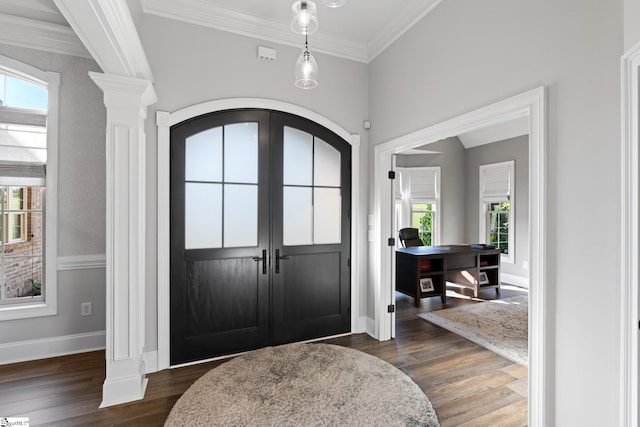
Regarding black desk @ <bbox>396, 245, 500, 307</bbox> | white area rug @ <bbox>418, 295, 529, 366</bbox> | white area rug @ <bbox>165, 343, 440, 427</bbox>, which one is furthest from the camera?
black desk @ <bbox>396, 245, 500, 307</bbox>

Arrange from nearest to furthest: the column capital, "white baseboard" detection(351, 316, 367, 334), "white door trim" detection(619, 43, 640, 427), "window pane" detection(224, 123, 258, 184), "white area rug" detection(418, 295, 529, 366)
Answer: "white door trim" detection(619, 43, 640, 427) < the column capital < "window pane" detection(224, 123, 258, 184) < "white area rug" detection(418, 295, 529, 366) < "white baseboard" detection(351, 316, 367, 334)

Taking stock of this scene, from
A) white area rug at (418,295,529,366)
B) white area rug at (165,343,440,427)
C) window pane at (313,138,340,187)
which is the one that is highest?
window pane at (313,138,340,187)

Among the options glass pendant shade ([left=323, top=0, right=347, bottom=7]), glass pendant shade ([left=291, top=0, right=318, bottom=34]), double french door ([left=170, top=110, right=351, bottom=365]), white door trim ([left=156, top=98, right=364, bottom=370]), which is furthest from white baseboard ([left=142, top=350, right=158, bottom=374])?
glass pendant shade ([left=323, top=0, right=347, bottom=7])

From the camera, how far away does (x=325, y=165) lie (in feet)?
11.3

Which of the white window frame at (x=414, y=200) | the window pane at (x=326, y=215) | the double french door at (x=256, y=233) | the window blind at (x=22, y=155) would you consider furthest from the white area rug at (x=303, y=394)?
the white window frame at (x=414, y=200)

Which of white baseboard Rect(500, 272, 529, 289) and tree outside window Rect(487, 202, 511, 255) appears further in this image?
tree outside window Rect(487, 202, 511, 255)

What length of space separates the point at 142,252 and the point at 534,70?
294cm

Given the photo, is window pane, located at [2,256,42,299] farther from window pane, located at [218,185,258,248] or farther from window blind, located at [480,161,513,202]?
window blind, located at [480,161,513,202]

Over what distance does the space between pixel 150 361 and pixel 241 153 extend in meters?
2.05

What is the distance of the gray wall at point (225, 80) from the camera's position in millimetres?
2725

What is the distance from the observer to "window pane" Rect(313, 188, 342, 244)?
3.40 meters

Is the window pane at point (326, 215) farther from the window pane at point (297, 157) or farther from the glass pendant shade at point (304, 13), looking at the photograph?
the glass pendant shade at point (304, 13)

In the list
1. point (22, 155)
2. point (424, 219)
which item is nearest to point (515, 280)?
point (424, 219)

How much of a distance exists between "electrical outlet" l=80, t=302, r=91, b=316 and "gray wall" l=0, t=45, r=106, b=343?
0.03 m
